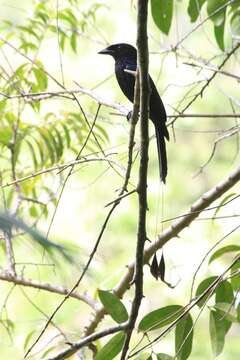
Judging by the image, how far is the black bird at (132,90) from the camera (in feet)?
7.50

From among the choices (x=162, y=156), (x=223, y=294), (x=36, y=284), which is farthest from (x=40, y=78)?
(x=223, y=294)

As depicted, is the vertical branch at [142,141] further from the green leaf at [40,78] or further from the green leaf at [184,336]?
the green leaf at [40,78]

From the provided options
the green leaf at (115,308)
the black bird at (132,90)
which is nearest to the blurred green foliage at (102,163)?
the green leaf at (115,308)

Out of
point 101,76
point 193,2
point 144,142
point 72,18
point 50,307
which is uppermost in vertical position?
point 101,76

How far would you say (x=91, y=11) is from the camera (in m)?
2.74

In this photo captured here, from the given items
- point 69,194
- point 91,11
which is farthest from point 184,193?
point 91,11

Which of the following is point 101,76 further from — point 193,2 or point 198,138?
point 193,2

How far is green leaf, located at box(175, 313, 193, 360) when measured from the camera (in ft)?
5.47

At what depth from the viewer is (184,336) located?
170 cm

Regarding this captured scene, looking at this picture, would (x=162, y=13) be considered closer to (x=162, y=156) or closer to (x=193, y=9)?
(x=193, y=9)

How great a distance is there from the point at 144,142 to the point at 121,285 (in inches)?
36.3

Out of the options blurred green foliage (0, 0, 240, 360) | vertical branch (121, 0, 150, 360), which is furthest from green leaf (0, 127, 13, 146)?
vertical branch (121, 0, 150, 360)

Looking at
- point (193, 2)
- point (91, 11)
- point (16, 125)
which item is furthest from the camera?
point (91, 11)

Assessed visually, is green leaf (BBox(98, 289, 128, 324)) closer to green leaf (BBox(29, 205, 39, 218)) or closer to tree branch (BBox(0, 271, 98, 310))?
tree branch (BBox(0, 271, 98, 310))
